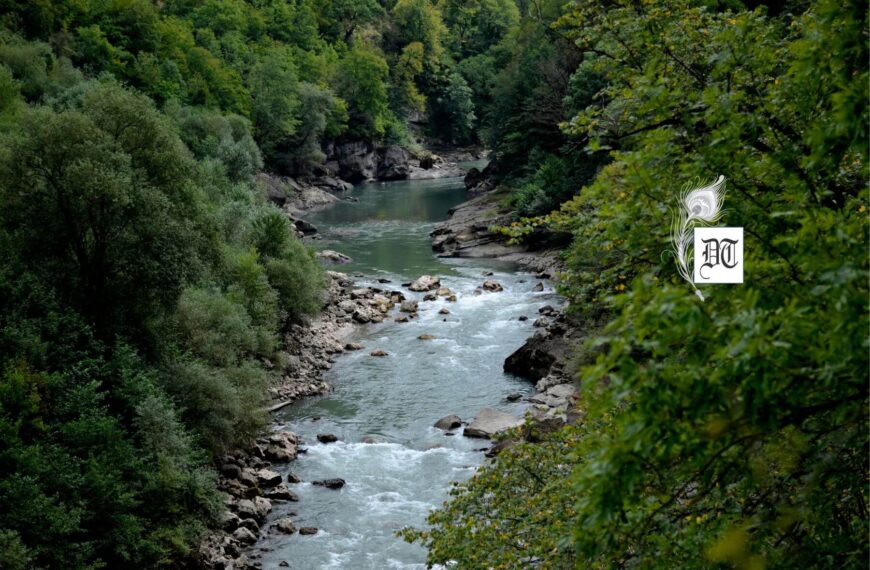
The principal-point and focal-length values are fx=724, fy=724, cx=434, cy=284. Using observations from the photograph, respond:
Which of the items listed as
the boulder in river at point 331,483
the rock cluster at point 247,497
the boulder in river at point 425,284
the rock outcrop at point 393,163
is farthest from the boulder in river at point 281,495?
the rock outcrop at point 393,163

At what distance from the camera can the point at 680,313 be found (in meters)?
3.78

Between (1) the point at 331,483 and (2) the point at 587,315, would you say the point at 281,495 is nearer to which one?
(1) the point at 331,483

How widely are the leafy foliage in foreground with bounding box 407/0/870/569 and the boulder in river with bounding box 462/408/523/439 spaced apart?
502 inches

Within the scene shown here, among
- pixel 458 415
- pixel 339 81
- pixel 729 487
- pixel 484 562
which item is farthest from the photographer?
pixel 339 81

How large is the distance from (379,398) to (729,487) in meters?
18.8

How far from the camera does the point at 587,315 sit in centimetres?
2228

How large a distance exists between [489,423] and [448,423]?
1.29m

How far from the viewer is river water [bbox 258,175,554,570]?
16.8 m

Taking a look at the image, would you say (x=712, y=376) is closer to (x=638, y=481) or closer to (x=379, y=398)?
(x=638, y=481)

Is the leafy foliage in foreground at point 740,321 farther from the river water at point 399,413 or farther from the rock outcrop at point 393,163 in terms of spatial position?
the rock outcrop at point 393,163

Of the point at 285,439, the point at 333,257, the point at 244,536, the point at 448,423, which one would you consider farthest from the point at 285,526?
the point at 333,257

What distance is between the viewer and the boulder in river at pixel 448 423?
21984 mm

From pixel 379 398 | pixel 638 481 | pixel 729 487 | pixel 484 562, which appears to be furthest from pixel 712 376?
pixel 379 398

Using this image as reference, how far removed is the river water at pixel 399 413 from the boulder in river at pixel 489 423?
36 cm
